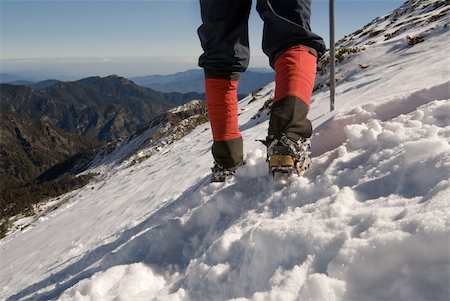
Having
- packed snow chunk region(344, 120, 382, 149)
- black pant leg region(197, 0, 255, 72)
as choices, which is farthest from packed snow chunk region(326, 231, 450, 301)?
black pant leg region(197, 0, 255, 72)

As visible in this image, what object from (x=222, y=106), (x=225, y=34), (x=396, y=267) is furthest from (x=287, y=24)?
(x=396, y=267)

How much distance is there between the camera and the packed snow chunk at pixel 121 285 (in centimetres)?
256

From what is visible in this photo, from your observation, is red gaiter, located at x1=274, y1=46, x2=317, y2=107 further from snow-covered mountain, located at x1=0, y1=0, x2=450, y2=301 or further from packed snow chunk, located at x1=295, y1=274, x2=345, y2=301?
packed snow chunk, located at x1=295, y1=274, x2=345, y2=301

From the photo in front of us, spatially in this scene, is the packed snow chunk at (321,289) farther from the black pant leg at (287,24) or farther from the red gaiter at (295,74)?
the black pant leg at (287,24)

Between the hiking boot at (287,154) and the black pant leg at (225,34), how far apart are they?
2.66 feet

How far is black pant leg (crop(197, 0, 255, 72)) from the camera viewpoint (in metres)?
2.98

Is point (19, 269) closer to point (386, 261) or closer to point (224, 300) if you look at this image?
point (224, 300)

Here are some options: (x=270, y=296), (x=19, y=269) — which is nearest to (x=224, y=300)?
(x=270, y=296)

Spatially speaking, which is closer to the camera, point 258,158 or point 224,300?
point 224,300

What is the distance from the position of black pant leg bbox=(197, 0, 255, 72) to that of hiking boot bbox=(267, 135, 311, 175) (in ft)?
2.66

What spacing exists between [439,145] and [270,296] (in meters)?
1.48

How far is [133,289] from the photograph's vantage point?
2609 millimetres

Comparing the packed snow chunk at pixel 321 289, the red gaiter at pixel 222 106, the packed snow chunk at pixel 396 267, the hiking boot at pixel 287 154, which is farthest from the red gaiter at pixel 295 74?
the packed snow chunk at pixel 321 289

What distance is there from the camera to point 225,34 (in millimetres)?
3078
